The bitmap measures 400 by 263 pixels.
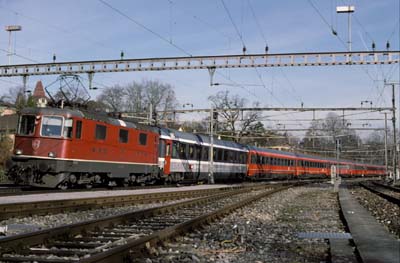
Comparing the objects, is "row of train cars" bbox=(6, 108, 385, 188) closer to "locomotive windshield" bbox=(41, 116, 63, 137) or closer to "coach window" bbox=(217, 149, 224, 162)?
"locomotive windshield" bbox=(41, 116, 63, 137)

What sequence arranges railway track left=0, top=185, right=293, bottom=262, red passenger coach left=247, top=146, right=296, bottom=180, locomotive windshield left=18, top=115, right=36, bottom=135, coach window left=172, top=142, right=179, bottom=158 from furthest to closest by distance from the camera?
red passenger coach left=247, top=146, right=296, bottom=180 < coach window left=172, top=142, right=179, bottom=158 < locomotive windshield left=18, top=115, right=36, bottom=135 < railway track left=0, top=185, right=293, bottom=262

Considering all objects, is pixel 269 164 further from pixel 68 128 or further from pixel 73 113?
pixel 68 128

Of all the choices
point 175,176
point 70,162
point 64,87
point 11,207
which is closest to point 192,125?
point 175,176

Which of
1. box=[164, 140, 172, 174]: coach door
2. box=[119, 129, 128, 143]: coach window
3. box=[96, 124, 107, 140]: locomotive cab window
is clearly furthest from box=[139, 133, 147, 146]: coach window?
box=[96, 124, 107, 140]: locomotive cab window

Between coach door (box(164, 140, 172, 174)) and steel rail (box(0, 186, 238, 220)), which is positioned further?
coach door (box(164, 140, 172, 174))

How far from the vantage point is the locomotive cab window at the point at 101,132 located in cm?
2050

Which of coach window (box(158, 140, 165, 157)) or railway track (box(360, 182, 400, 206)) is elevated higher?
coach window (box(158, 140, 165, 157))

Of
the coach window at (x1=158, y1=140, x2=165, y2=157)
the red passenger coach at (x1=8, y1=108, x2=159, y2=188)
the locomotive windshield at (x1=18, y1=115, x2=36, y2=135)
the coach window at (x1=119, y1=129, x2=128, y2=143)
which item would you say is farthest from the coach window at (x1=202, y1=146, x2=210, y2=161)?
the locomotive windshield at (x1=18, y1=115, x2=36, y2=135)

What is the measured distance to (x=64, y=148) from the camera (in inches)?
730

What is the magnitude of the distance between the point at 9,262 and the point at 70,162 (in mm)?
12717

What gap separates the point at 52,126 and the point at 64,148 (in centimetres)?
112

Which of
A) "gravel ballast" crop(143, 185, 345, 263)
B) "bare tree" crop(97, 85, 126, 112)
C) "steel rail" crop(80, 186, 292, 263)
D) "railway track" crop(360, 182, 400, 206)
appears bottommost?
"gravel ballast" crop(143, 185, 345, 263)

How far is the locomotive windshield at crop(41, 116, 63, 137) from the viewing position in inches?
738

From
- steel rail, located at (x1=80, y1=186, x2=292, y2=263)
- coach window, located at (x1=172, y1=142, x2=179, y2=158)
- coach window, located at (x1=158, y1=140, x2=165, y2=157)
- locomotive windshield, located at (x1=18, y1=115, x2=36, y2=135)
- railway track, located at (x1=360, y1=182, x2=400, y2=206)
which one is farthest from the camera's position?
coach window, located at (x1=172, y1=142, x2=179, y2=158)
